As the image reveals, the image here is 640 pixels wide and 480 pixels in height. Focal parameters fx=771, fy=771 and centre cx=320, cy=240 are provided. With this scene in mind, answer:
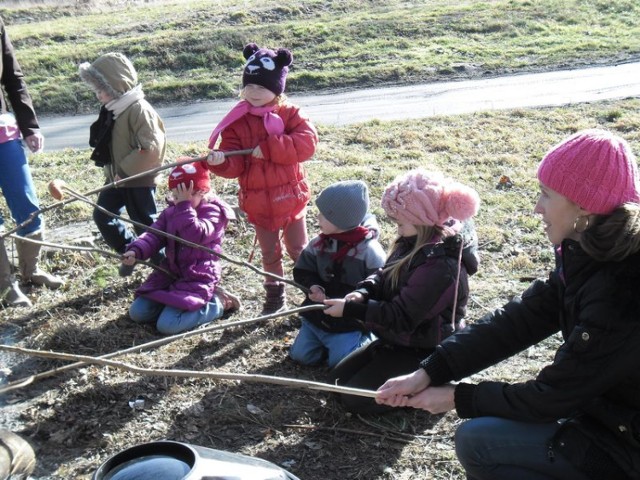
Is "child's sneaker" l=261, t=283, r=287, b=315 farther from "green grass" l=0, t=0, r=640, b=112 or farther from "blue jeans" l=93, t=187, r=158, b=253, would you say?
"green grass" l=0, t=0, r=640, b=112

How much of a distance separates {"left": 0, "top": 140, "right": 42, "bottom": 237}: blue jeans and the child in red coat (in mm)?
1385

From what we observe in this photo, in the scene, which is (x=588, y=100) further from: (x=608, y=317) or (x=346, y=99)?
(x=608, y=317)

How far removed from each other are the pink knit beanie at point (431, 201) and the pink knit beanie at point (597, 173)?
38.9 inches

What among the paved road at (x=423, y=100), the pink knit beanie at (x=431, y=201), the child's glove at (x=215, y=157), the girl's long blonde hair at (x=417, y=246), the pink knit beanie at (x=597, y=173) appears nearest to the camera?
the pink knit beanie at (x=597, y=173)

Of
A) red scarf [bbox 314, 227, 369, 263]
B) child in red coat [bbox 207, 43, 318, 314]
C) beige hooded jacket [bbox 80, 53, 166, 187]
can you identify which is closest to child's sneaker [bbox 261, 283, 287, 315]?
child in red coat [bbox 207, 43, 318, 314]

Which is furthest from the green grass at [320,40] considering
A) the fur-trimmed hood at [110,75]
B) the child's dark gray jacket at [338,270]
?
the child's dark gray jacket at [338,270]

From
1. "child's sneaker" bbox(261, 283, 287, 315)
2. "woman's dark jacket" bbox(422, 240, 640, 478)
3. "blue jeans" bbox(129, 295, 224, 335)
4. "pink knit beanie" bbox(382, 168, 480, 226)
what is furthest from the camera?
"child's sneaker" bbox(261, 283, 287, 315)

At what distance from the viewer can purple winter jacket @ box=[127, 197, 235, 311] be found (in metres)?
4.90

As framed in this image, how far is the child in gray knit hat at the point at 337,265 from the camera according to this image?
4.35 metres

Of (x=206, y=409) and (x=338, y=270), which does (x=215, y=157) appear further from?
(x=206, y=409)

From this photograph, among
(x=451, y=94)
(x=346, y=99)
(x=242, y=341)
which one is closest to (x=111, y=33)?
(x=346, y=99)

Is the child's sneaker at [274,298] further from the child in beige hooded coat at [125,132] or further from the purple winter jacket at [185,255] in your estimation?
the child in beige hooded coat at [125,132]

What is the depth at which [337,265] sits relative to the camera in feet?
14.6

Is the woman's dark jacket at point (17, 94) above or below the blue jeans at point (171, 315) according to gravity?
above
